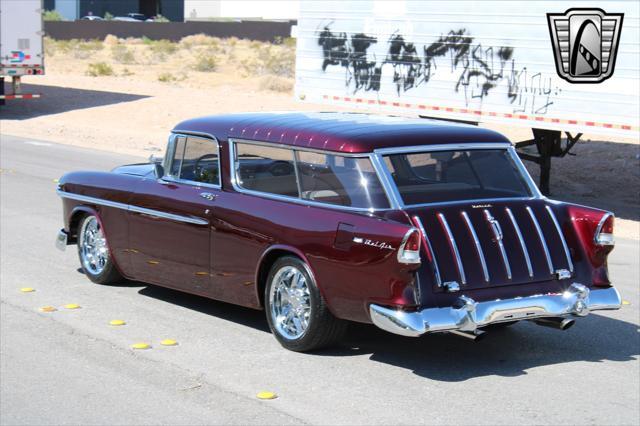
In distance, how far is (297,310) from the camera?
718 cm

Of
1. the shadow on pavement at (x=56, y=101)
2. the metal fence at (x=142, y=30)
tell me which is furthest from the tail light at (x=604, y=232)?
the metal fence at (x=142, y=30)

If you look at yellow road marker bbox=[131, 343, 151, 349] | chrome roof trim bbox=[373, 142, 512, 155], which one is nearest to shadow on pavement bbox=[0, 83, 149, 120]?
yellow road marker bbox=[131, 343, 151, 349]

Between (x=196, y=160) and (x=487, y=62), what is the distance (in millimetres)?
9661

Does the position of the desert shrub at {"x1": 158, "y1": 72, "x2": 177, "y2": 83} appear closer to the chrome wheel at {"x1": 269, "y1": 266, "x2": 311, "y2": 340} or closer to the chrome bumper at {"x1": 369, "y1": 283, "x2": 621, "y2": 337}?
the chrome wheel at {"x1": 269, "y1": 266, "x2": 311, "y2": 340}

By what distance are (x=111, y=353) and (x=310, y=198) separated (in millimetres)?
1713

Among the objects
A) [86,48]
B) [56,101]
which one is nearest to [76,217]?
[56,101]

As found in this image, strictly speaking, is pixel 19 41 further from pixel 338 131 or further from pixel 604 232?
pixel 604 232

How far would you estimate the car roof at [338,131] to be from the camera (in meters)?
7.09

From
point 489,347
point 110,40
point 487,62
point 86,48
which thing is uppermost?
point 110,40

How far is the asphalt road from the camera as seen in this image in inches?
239

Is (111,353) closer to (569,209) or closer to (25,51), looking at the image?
(569,209)

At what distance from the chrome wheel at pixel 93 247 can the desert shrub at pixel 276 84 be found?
91.7ft

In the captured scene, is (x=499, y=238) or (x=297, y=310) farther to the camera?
(x=297, y=310)

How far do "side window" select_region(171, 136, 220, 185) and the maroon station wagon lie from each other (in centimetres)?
1
